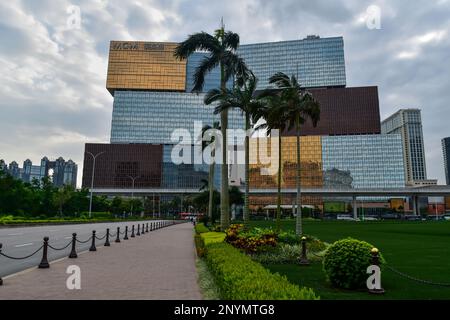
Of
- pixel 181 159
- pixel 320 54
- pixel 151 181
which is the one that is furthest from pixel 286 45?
pixel 151 181

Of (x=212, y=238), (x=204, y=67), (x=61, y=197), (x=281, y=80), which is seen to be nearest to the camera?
(x=212, y=238)

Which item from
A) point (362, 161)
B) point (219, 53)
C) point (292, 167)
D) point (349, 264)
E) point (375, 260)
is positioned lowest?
point (349, 264)

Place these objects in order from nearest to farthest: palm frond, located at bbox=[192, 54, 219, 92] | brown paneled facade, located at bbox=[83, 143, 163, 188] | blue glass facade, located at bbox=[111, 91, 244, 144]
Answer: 1. palm frond, located at bbox=[192, 54, 219, 92]
2. brown paneled facade, located at bbox=[83, 143, 163, 188]
3. blue glass facade, located at bbox=[111, 91, 244, 144]

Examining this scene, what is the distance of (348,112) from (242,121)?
51.1 metres

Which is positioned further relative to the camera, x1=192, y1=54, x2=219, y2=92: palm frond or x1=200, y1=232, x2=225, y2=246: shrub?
x1=192, y1=54, x2=219, y2=92: palm frond

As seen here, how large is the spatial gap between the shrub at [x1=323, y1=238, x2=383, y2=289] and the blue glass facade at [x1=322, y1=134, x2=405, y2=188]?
156202mm

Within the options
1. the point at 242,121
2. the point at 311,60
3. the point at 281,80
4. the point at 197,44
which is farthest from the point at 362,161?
the point at 197,44

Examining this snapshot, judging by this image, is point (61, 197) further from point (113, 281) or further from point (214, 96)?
point (113, 281)

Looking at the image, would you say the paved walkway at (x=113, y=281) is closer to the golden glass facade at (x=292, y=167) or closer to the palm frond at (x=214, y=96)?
the palm frond at (x=214, y=96)

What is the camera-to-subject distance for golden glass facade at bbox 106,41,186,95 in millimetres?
184250

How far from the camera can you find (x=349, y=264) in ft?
29.2

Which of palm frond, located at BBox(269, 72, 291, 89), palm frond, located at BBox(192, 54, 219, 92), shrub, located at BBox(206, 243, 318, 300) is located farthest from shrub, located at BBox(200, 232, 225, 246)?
palm frond, located at BBox(192, 54, 219, 92)

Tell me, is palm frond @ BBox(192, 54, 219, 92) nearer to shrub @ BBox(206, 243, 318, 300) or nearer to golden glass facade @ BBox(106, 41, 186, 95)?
shrub @ BBox(206, 243, 318, 300)
